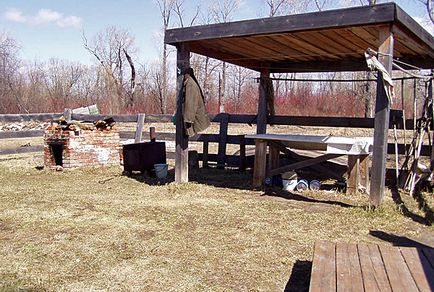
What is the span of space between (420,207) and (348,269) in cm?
350

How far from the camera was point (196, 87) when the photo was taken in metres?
6.74

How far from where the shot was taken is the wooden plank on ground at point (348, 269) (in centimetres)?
249

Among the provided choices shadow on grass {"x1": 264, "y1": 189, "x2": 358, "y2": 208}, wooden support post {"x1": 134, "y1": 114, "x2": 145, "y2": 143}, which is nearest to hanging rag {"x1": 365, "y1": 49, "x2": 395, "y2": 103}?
shadow on grass {"x1": 264, "y1": 189, "x2": 358, "y2": 208}

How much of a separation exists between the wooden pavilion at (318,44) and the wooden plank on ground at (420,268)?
2.33 meters

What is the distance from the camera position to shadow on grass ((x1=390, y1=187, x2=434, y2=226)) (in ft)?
16.5

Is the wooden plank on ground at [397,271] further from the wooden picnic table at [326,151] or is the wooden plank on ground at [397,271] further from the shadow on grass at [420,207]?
the wooden picnic table at [326,151]

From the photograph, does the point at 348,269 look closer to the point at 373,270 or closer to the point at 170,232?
the point at 373,270

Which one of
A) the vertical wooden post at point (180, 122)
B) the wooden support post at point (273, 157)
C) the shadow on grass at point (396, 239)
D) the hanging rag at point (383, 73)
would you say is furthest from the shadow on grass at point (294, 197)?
the hanging rag at point (383, 73)

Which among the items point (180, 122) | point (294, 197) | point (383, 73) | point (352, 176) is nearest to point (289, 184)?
point (294, 197)

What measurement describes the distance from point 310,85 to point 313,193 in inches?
696

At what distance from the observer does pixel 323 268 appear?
9.08 feet

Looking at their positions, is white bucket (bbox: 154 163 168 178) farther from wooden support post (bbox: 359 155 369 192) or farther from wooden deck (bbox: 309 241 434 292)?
wooden deck (bbox: 309 241 434 292)

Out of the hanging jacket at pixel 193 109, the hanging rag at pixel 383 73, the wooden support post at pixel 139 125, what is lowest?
the wooden support post at pixel 139 125

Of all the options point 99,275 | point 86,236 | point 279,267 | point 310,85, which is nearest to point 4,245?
point 86,236
